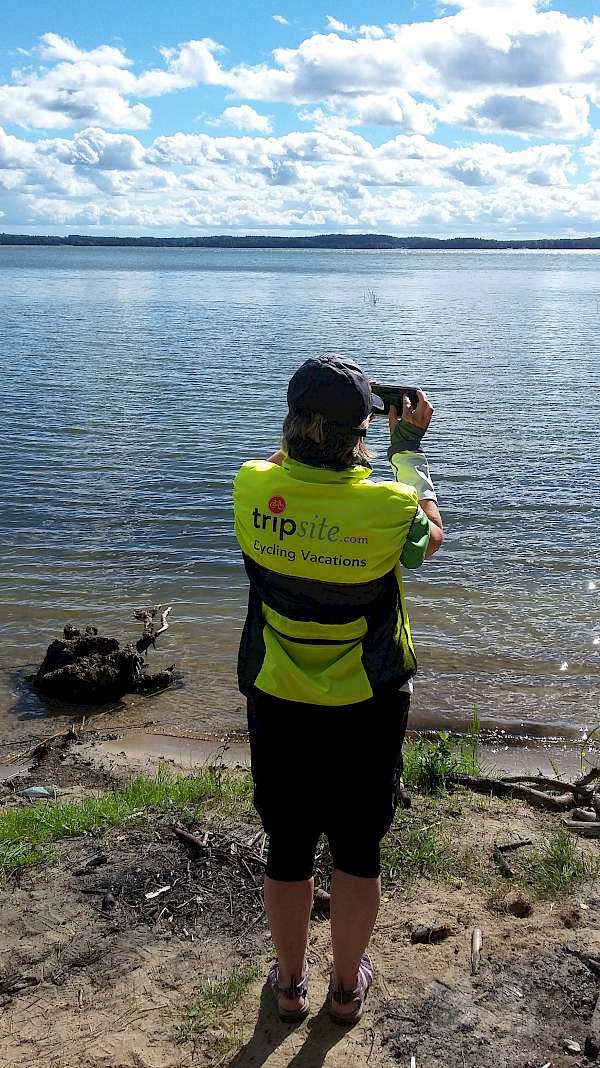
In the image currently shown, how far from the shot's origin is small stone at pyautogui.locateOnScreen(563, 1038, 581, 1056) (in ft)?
11.0

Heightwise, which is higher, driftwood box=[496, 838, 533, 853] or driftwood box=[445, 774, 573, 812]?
driftwood box=[496, 838, 533, 853]

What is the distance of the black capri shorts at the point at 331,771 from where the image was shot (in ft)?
10.5

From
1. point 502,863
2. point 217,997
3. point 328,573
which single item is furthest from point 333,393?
point 502,863

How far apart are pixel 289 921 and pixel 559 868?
1.72 m

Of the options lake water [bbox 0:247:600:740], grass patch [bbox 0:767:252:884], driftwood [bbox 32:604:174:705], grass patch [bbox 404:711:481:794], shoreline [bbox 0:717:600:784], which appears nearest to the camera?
grass patch [bbox 0:767:252:884]

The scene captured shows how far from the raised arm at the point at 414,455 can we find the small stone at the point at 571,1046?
1.91 metres

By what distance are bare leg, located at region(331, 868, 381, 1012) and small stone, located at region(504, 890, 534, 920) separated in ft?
3.48

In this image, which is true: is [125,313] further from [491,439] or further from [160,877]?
[160,877]

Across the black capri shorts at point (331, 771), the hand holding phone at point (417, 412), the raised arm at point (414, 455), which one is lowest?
the black capri shorts at point (331, 771)

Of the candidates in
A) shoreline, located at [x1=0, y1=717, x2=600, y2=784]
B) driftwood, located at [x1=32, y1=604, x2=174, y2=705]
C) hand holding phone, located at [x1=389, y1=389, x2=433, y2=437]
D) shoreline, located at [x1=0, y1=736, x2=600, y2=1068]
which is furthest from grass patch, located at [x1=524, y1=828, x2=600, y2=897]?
driftwood, located at [x1=32, y1=604, x2=174, y2=705]

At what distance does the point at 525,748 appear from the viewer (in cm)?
763

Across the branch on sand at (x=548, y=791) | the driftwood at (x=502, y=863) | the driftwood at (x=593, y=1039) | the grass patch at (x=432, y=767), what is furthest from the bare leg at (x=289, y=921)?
the branch on sand at (x=548, y=791)

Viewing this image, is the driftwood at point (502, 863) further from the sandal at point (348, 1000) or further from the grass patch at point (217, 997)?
the grass patch at point (217, 997)

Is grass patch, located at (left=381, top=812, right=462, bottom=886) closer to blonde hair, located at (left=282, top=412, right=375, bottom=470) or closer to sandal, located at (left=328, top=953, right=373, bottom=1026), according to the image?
sandal, located at (left=328, top=953, right=373, bottom=1026)
